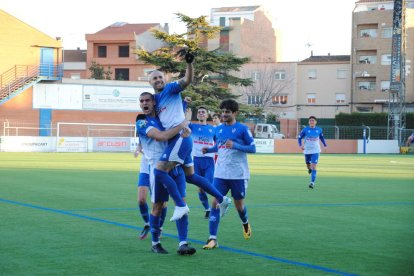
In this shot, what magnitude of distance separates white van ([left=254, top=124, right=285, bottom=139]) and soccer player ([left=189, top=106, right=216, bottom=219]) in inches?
1945

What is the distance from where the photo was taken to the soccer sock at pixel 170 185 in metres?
8.61

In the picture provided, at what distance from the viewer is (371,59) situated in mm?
82125

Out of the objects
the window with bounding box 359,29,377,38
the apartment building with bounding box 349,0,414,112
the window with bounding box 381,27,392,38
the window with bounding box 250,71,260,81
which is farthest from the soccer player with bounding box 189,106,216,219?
the window with bounding box 250,71,260,81

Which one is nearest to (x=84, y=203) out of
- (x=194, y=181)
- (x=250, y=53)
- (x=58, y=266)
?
(x=194, y=181)

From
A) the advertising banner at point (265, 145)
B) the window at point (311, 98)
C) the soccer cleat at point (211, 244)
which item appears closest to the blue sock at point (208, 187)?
the soccer cleat at point (211, 244)

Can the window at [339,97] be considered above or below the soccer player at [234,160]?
above

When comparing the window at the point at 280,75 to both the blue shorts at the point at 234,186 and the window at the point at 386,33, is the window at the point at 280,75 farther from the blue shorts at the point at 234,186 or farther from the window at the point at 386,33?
the blue shorts at the point at 234,186

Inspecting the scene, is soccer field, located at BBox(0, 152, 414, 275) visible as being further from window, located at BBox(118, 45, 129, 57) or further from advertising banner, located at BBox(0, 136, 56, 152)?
window, located at BBox(118, 45, 129, 57)

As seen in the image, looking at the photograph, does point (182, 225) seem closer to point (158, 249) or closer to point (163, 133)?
point (158, 249)

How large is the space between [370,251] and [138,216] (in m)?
4.73

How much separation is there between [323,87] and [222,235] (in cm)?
7574

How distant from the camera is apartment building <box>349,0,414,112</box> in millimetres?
80500

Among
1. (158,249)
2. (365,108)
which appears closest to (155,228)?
(158,249)

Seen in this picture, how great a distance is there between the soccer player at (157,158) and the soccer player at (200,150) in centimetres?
387
